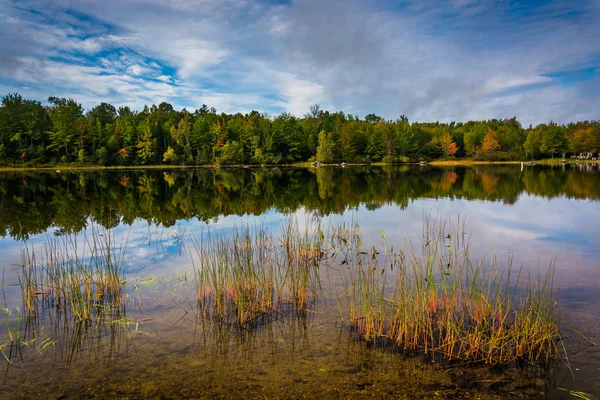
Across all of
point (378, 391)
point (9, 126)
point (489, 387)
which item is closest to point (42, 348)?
point (378, 391)

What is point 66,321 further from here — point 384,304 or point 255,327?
point 384,304

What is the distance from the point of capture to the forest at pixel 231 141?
79.9m

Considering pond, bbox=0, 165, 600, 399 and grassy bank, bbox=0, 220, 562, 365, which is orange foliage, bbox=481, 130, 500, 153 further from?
grassy bank, bbox=0, 220, 562, 365

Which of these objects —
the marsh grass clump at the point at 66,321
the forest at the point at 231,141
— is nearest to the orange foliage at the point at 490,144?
the forest at the point at 231,141

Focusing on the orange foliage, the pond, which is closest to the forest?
the orange foliage

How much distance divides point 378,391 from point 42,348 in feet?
16.9

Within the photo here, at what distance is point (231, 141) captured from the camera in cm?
9469

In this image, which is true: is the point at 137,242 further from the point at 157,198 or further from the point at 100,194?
the point at 100,194

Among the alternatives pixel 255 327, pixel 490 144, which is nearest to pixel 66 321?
pixel 255 327

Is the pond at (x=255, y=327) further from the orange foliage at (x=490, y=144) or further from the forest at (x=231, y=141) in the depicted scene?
the orange foliage at (x=490, y=144)

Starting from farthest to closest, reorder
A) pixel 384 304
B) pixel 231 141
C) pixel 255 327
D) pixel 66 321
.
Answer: pixel 231 141 → pixel 384 304 → pixel 66 321 → pixel 255 327

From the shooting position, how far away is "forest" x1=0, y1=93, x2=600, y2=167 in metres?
79.9

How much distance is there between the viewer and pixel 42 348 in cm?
582

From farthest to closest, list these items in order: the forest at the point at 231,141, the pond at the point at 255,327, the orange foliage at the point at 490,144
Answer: the orange foliage at the point at 490,144, the forest at the point at 231,141, the pond at the point at 255,327
